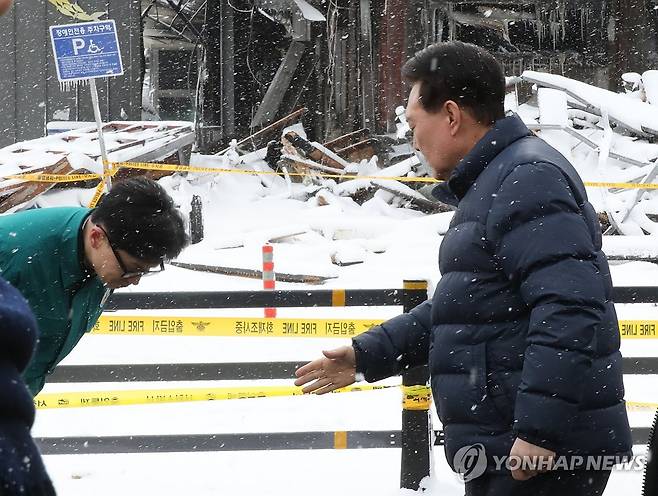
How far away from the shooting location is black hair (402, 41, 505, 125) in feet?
7.50

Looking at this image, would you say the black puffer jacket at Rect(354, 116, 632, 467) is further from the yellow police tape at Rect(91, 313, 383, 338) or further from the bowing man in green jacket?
the yellow police tape at Rect(91, 313, 383, 338)

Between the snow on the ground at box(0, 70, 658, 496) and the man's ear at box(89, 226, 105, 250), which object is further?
the snow on the ground at box(0, 70, 658, 496)

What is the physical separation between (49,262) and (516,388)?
142 cm

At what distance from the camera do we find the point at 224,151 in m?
20.1

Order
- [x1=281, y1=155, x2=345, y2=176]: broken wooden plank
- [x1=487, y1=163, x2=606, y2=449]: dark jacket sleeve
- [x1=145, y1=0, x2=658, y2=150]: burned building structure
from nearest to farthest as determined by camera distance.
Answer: [x1=487, y1=163, x2=606, y2=449]: dark jacket sleeve → [x1=281, y1=155, x2=345, y2=176]: broken wooden plank → [x1=145, y1=0, x2=658, y2=150]: burned building structure

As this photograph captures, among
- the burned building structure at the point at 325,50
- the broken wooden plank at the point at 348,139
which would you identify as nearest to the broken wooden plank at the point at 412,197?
the broken wooden plank at the point at 348,139

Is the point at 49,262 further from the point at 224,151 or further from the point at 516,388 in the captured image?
the point at 224,151

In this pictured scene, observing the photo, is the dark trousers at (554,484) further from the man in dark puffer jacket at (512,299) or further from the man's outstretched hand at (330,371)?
the man's outstretched hand at (330,371)

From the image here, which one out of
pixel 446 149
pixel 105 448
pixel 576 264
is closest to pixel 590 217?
pixel 576 264

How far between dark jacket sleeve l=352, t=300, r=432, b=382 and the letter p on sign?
10540 millimetres

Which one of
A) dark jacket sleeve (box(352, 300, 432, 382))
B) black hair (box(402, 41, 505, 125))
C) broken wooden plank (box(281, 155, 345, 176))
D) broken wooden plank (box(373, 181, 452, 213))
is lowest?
broken wooden plank (box(373, 181, 452, 213))

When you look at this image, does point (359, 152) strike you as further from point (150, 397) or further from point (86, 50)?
point (150, 397)

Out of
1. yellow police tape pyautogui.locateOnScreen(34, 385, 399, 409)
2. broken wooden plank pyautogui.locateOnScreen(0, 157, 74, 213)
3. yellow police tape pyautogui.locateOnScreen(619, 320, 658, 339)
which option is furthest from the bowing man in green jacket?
broken wooden plank pyautogui.locateOnScreen(0, 157, 74, 213)

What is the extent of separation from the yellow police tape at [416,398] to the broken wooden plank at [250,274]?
23.4 feet
